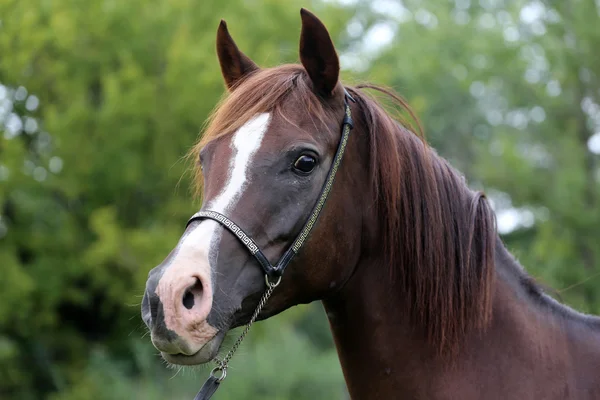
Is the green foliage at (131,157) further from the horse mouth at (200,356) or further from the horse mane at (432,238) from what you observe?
the horse mouth at (200,356)

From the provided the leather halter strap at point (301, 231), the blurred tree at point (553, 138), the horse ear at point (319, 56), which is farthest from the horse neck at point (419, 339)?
the blurred tree at point (553, 138)

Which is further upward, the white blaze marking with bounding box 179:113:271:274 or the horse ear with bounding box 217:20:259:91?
the horse ear with bounding box 217:20:259:91

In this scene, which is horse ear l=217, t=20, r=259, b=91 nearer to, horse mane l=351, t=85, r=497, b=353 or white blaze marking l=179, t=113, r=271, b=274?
white blaze marking l=179, t=113, r=271, b=274

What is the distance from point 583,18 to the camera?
34.6 ft

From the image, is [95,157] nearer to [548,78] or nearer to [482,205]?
[548,78]

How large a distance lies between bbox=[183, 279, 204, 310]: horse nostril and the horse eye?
0.59m

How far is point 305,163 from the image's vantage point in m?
2.64

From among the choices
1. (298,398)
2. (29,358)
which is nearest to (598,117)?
(298,398)

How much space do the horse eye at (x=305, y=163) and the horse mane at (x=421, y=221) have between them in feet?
0.66

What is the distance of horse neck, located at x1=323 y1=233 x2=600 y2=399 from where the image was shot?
8.77 ft

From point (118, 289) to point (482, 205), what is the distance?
35.4 feet

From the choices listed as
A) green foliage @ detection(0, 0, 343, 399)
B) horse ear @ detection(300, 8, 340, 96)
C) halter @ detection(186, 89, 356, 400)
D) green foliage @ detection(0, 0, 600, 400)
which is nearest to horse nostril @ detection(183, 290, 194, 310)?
halter @ detection(186, 89, 356, 400)

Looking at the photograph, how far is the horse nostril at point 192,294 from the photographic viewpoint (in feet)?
7.64

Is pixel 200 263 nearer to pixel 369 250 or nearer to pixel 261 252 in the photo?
pixel 261 252
